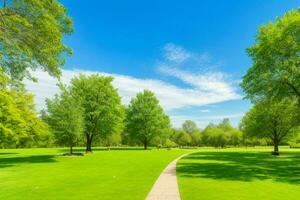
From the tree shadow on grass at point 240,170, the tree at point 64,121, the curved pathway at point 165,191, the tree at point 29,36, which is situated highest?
the tree at point 29,36

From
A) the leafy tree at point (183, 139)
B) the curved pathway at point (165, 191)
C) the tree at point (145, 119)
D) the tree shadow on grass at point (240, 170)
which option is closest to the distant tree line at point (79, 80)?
the tree shadow on grass at point (240, 170)

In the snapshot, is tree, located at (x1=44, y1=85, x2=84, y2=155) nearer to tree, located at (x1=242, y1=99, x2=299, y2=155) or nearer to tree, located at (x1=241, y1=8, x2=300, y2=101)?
tree, located at (x1=241, y1=8, x2=300, y2=101)

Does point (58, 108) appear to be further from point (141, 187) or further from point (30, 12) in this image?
point (141, 187)

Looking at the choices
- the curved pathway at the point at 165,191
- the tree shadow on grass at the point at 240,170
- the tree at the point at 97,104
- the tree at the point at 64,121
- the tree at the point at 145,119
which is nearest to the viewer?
the curved pathway at the point at 165,191

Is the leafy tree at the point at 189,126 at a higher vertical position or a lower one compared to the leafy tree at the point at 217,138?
higher

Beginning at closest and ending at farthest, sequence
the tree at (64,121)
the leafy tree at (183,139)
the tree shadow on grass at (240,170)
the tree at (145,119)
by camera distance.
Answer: the tree shadow on grass at (240,170), the tree at (64,121), the tree at (145,119), the leafy tree at (183,139)

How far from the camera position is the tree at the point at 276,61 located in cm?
2616

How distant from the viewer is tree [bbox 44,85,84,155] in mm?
43938

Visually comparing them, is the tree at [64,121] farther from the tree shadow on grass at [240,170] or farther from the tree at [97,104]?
the tree shadow on grass at [240,170]

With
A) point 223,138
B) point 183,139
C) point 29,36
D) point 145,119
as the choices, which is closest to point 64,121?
point 29,36

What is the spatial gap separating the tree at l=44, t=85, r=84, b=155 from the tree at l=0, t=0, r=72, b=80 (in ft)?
78.5

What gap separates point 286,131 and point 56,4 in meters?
54.5

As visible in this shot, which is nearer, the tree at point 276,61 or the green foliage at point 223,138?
the tree at point 276,61

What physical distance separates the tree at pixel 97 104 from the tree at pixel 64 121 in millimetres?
11368
